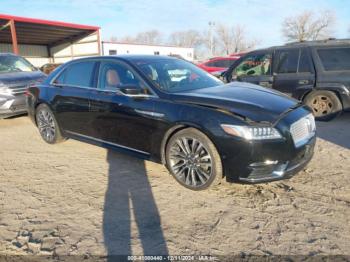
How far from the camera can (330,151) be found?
4.88 m

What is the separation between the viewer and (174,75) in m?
4.36

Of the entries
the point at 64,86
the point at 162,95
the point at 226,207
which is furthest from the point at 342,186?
the point at 64,86

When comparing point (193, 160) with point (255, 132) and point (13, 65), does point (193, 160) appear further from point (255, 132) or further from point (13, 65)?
point (13, 65)

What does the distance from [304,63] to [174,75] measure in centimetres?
366

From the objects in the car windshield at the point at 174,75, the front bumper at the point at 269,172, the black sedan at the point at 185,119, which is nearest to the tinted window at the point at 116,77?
the black sedan at the point at 185,119

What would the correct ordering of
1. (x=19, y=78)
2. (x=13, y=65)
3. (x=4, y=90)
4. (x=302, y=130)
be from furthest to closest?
1. (x=13, y=65)
2. (x=19, y=78)
3. (x=4, y=90)
4. (x=302, y=130)

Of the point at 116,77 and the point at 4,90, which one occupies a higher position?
the point at 116,77

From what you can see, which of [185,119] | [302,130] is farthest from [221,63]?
[185,119]

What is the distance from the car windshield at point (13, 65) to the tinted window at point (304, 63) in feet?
23.3

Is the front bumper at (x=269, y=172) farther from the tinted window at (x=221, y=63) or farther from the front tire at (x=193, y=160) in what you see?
the tinted window at (x=221, y=63)

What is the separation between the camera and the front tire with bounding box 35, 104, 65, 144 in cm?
549

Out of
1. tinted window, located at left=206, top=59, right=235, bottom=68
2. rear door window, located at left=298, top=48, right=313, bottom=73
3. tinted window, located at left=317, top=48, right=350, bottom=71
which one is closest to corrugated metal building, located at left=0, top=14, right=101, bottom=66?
tinted window, located at left=206, top=59, right=235, bottom=68

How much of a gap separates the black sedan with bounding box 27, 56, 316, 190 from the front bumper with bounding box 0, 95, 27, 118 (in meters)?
2.75

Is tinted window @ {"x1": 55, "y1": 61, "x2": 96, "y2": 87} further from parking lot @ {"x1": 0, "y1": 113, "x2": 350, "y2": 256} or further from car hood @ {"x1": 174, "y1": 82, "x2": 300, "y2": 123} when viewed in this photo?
car hood @ {"x1": 174, "y1": 82, "x2": 300, "y2": 123}
